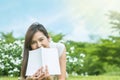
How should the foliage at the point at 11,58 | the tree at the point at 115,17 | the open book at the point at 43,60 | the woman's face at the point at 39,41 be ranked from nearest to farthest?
the open book at the point at 43,60 < the woman's face at the point at 39,41 < the foliage at the point at 11,58 < the tree at the point at 115,17

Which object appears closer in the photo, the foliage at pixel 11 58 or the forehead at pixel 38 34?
the forehead at pixel 38 34

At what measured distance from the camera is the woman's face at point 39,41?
12.0 feet

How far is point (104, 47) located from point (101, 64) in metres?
0.54

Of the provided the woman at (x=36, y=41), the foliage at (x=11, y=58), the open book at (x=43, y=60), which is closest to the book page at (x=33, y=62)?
the open book at (x=43, y=60)

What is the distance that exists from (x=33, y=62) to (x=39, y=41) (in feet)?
0.69

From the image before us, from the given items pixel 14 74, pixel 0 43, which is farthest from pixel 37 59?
pixel 0 43

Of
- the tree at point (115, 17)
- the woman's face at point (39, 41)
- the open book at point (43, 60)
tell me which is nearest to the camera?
the open book at point (43, 60)

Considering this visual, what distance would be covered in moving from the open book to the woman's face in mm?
96

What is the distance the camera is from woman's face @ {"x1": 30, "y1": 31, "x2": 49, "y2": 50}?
3.66m

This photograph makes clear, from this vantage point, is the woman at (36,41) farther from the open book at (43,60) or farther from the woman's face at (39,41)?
the open book at (43,60)

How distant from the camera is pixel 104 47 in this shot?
1295cm

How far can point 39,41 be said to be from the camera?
3678 mm

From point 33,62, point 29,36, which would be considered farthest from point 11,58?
point 33,62

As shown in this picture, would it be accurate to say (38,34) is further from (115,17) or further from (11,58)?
(115,17)
